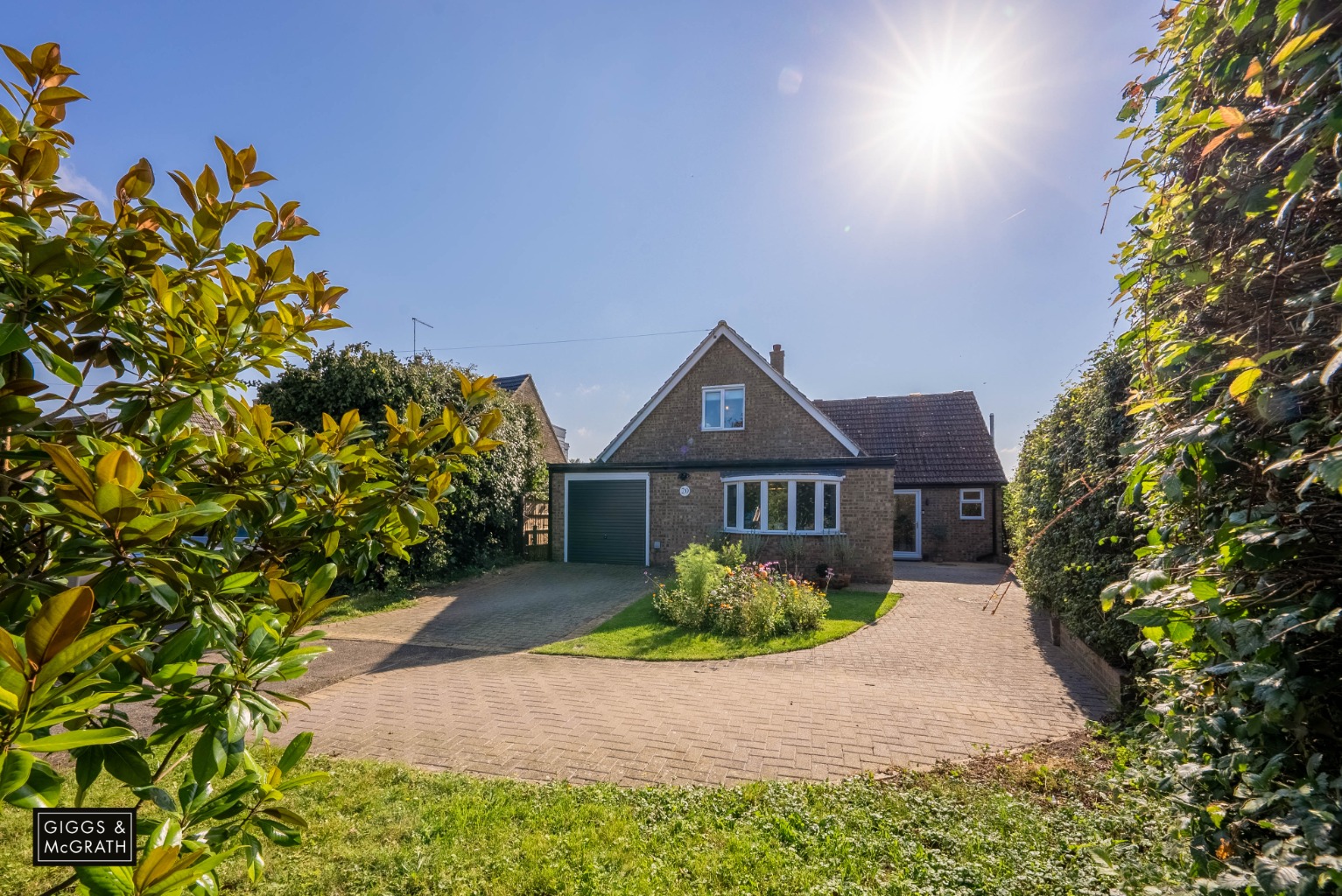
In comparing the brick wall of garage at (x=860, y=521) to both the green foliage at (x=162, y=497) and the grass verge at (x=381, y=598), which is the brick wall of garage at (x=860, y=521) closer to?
the grass verge at (x=381, y=598)

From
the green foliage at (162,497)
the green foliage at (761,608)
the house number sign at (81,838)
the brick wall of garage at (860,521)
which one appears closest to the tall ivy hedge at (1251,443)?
the green foliage at (162,497)

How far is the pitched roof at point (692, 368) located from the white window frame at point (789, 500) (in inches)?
62.3

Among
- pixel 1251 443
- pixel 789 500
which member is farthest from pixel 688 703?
pixel 789 500

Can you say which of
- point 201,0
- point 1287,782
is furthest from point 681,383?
point 1287,782

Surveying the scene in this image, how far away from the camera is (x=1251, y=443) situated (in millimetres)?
1587

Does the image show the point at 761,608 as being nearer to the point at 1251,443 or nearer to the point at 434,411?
the point at 1251,443

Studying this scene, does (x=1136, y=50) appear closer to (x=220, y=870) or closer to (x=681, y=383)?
(x=220, y=870)

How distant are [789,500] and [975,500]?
8.23 meters

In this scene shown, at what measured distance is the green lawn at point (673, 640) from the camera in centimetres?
813

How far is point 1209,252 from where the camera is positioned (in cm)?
194

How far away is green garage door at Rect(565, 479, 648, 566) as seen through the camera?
16969mm

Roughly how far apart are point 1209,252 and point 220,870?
5.63 meters

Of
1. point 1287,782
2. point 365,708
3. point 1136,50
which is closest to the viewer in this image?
point 1287,782

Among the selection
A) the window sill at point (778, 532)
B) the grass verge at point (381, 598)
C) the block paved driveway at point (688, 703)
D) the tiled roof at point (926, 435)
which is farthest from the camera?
the tiled roof at point (926, 435)
